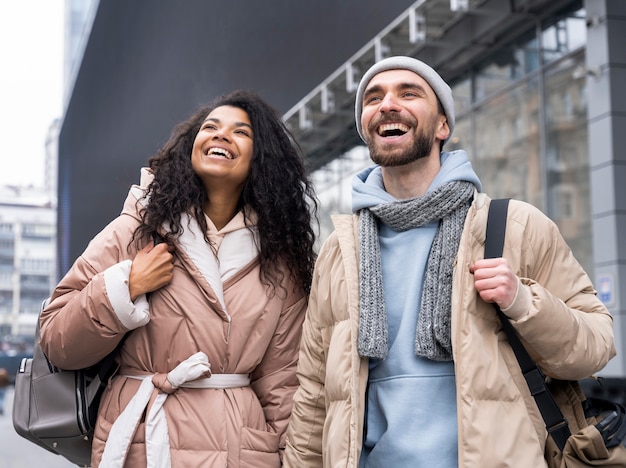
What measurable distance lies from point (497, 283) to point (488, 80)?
10.4m

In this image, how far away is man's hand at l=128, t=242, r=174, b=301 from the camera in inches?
130

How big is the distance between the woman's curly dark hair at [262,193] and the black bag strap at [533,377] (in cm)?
105

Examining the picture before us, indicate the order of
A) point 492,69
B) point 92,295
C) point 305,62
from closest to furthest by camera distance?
point 92,295
point 492,69
point 305,62

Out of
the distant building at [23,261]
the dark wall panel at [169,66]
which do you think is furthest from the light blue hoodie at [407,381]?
the distant building at [23,261]

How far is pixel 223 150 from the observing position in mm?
3650

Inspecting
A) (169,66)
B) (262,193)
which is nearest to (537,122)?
(262,193)

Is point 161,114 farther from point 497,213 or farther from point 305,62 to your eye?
point 497,213

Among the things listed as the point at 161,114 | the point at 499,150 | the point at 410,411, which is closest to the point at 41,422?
the point at 410,411

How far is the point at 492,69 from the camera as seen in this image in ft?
41.0

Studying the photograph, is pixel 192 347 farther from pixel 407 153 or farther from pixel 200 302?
pixel 407 153

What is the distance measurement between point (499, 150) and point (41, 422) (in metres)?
9.88

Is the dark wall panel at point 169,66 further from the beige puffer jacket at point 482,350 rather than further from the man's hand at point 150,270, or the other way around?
the beige puffer jacket at point 482,350

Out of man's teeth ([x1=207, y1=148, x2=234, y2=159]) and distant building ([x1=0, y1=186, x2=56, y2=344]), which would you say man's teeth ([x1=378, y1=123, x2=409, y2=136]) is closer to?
man's teeth ([x1=207, y1=148, x2=234, y2=159])

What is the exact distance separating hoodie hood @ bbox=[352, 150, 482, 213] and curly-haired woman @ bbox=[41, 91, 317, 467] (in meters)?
0.59
